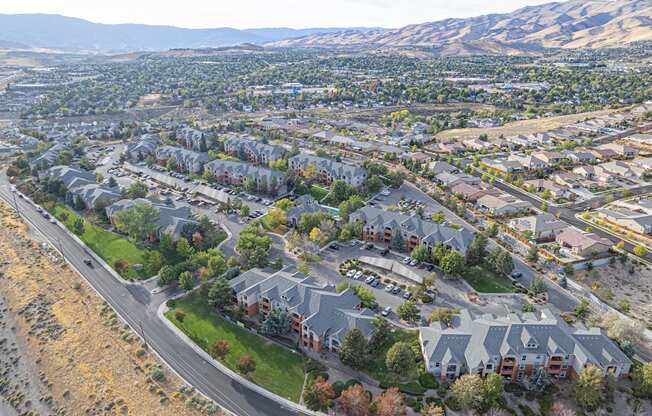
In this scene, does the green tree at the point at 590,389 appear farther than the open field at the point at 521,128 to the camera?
No

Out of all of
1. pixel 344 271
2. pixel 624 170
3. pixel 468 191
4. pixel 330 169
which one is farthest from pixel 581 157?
pixel 344 271

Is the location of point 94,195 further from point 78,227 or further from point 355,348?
point 355,348

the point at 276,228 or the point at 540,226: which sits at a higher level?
the point at 540,226

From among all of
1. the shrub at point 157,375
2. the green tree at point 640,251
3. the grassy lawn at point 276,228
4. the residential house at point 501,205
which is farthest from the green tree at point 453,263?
the shrub at point 157,375

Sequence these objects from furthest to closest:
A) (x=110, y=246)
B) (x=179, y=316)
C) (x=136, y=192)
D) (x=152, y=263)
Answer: (x=136, y=192)
(x=110, y=246)
(x=152, y=263)
(x=179, y=316)

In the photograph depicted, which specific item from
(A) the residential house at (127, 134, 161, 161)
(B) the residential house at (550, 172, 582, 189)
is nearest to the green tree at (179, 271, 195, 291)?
(A) the residential house at (127, 134, 161, 161)

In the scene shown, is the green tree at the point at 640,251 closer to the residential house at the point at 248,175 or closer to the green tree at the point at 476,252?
the green tree at the point at 476,252

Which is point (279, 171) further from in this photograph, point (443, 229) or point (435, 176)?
point (443, 229)
